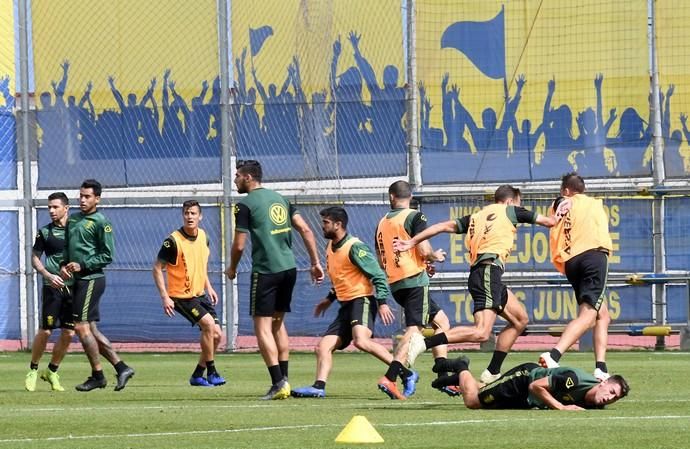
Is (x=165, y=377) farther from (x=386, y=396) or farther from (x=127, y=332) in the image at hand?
(x=127, y=332)

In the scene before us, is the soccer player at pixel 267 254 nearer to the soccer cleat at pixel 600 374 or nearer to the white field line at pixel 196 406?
the white field line at pixel 196 406

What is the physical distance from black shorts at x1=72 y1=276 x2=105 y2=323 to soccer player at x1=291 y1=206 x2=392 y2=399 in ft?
8.54

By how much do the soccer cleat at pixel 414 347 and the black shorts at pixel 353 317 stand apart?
75 cm

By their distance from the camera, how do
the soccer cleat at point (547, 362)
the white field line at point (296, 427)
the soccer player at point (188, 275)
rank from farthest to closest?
the soccer player at point (188, 275) < the soccer cleat at point (547, 362) < the white field line at point (296, 427)

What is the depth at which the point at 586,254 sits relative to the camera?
13.6 metres

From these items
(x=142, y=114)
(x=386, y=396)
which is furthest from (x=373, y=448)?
(x=142, y=114)

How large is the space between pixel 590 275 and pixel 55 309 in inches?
221

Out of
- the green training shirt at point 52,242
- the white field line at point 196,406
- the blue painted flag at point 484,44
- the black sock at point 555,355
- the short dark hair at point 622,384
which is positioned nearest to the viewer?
the short dark hair at point 622,384

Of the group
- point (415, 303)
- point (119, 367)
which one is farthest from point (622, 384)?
point (119, 367)

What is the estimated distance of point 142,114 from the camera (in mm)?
23609

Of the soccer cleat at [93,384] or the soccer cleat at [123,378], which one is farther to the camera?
the soccer cleat at [93,384]

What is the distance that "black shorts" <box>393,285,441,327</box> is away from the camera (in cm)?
1365

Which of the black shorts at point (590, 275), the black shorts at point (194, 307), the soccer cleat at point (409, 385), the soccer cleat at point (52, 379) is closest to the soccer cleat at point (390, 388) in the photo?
the soccer cleat at point (409, 385)

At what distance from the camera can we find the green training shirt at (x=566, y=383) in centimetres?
1050
